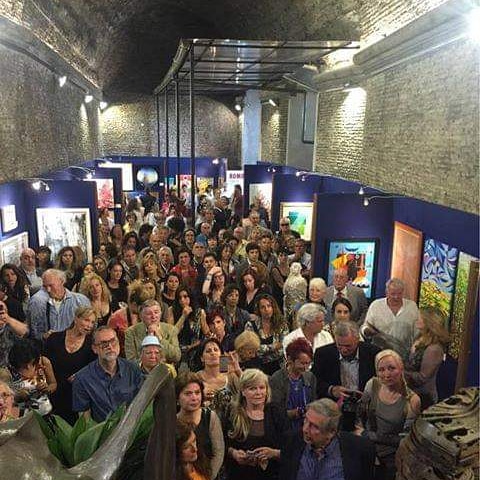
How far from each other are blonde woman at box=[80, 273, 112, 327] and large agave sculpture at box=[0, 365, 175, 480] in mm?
4541

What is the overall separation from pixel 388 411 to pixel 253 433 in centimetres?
106

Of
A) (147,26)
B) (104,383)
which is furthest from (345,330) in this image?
(147,26)

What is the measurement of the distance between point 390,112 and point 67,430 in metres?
8.78

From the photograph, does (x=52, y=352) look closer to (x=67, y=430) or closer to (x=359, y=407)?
(x=67, y=430)

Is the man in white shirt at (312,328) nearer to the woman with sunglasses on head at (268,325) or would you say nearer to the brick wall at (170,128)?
the woman with sunglasses on head at (268,325)

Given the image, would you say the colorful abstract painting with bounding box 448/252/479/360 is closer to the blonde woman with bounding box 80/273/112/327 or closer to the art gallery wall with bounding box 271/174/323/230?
the blonde woman with bounding box 80/273/112/327

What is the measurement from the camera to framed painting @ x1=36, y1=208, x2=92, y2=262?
955 centimetres

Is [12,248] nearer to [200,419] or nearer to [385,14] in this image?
[200,419]

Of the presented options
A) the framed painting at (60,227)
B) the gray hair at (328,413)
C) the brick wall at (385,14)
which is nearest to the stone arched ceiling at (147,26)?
the brick wall at (385,14)

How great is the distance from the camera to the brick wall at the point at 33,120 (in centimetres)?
923

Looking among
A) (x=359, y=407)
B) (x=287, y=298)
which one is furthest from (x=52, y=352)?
(x=287, y=298)

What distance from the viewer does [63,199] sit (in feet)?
31.8

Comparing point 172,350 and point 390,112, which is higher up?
point 390,112

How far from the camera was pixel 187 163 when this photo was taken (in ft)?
72.0
